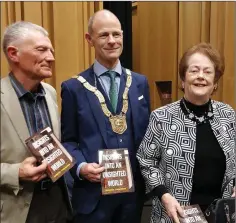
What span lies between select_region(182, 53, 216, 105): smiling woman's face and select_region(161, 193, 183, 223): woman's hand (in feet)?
1.32

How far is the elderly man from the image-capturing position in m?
1.42

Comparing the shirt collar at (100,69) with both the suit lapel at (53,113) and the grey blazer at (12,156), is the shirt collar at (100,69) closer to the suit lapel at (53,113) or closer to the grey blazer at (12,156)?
the suit lapel at (53,113)

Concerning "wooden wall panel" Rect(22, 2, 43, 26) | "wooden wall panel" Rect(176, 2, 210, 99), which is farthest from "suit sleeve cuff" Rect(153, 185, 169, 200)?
"wooden wall panel" Rect(176, 2, 210, 99)

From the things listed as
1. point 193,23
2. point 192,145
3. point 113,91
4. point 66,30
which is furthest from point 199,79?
point 193,23

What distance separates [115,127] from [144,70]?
1.34 m

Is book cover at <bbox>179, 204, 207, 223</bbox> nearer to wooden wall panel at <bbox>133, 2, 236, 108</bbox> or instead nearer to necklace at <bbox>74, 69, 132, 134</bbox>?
necklace at <bbox>74, 69, 132, 134</bbox>

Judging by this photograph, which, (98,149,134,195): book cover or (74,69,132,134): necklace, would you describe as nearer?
(98,149,134,195): book cover

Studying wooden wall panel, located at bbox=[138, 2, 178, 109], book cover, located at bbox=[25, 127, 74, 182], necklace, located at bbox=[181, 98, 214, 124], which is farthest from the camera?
wooden wall panel, located at bbox=[138, 2, 178, 109]

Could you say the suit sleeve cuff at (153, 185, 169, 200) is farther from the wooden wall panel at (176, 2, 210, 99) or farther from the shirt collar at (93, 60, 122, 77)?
the wooden wall panel at (176, 2, 210, 99)

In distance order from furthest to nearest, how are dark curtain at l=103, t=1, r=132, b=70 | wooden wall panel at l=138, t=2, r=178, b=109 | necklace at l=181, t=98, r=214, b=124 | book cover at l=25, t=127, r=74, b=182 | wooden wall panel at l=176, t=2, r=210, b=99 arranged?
wooden wall panel at l=138, t=2, r=178, b=109 < wooden wall panel at l=176, t=2, r=210, b=99 < dark curtain at l=103, t=1, r=132, b=70 < necklace at l=181, t=98, r=214, b=124 < book cover at l=25, t=127, r=74, b=182

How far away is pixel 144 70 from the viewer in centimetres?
293

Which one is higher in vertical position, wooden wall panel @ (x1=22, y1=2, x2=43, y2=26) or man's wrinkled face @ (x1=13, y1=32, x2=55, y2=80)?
wooden wall panel @ (x1=22, y1=2, x2=43, y2=26)

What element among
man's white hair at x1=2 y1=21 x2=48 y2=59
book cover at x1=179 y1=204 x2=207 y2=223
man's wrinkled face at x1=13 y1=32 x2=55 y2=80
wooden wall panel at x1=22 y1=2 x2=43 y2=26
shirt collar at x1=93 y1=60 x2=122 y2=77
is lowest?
book cover at x1=179 y1=204 x2=207 y2=223

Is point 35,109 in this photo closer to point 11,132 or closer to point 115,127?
point 11,132
